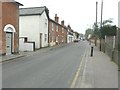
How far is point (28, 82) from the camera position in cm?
1040

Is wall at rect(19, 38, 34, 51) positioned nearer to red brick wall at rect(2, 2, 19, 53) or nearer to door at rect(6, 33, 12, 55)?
red brick wall at rect(2, 2, 19, 53)

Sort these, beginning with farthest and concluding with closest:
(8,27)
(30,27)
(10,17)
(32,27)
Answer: (30,27) → (32,27) → (10,17) → (8,27)

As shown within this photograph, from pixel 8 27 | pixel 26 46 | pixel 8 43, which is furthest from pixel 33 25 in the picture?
pixel 8 27

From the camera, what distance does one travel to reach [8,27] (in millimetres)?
25156

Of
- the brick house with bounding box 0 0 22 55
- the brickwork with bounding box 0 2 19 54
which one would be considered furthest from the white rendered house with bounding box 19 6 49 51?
the brick house with bounding box 0 0 22 55

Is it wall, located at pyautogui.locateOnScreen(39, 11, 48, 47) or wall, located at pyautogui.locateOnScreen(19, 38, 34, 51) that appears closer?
wall, located at pyautogui.locateOnScreen(19, 38, 34, 51)

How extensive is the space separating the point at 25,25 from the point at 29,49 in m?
9.49

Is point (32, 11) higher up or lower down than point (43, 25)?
higher up

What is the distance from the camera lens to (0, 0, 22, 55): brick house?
23.9 meters

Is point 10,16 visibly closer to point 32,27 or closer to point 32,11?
point 32,27

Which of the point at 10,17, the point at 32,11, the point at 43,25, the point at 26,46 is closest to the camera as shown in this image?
the point at 10,17

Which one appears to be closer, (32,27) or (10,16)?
(10,16)

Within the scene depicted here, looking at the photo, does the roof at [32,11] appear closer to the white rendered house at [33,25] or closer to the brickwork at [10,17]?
the white rendered house at [33,25]

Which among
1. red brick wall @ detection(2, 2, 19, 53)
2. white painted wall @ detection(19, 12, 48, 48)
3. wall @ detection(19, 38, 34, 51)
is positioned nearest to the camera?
red brick wall @ detection(2, 2, 19, 53)
